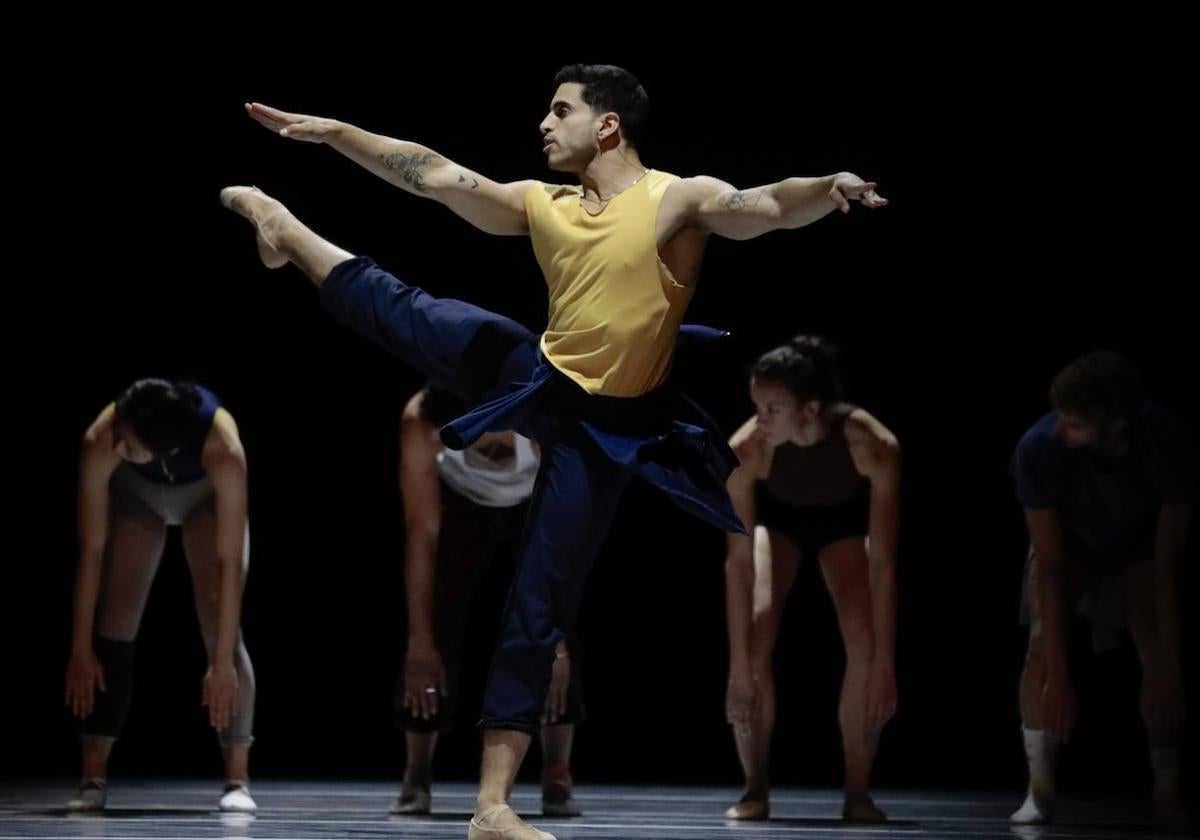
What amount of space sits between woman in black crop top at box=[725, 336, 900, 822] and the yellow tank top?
132 cm

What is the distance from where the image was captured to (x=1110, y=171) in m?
5.69

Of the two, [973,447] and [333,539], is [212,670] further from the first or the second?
[973,447]

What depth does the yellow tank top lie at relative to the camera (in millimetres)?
2971

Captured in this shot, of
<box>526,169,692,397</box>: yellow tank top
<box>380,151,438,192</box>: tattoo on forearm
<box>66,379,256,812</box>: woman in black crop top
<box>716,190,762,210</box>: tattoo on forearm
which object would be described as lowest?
<box>66,379,256,812</box>: woman in black crop top

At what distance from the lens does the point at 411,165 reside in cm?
312

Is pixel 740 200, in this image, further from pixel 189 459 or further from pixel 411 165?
pixel 189 459

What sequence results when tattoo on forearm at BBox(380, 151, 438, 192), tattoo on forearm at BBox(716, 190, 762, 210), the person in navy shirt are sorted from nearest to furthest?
tattoo on forearm at BBox(716, 190, 762, 210), tattoo on forearm at BBox(380, 151, 438, 192), the person in navy shirt

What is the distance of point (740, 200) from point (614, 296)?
253mm

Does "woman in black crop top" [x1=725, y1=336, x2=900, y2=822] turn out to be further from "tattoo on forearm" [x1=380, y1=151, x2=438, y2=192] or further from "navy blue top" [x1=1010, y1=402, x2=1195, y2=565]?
"tattoo on forearm" [x1=380, y1=151, x2=438, y2=192]

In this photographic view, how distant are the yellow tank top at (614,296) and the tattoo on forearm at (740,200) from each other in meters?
0.12

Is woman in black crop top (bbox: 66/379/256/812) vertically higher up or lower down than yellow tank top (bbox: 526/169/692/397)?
lower down

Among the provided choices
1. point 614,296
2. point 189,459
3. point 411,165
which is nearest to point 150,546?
point 189,459

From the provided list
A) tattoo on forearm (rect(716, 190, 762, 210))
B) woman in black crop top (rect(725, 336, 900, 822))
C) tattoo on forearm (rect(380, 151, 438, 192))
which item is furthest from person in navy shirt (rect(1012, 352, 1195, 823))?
tattoo on forearm (rect(380, 151, 438, 192))

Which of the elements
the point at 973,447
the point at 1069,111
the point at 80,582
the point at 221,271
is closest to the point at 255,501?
the point at 221,271
